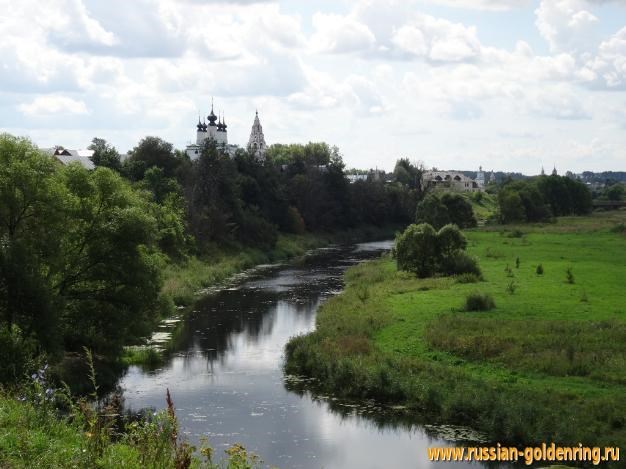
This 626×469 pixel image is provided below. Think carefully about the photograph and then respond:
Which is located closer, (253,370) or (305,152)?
(253,370)

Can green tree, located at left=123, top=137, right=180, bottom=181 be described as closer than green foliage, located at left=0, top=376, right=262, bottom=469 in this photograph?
No

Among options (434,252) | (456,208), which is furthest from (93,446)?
(456,208)

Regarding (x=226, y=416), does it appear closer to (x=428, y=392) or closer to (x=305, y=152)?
(x=428, y=392)

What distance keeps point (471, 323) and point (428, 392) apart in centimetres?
1082

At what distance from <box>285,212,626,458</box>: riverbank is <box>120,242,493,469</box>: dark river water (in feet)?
5.05

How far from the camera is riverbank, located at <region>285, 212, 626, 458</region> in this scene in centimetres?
2459

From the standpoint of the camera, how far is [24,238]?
2961 cm

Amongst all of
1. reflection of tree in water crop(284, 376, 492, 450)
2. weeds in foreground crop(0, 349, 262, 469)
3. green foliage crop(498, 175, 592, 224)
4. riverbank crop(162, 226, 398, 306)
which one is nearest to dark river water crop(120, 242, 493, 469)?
reflection of tree in water crop(284, 376, 492, 450)

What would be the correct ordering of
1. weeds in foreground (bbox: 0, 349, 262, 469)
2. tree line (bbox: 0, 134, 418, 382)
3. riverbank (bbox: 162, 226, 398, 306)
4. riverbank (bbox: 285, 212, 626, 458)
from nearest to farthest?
1. weeds in foreground (bbox: 0, 349, 262, 469)
2. riverbank (bbox: 285, 212, 626, 458)
3. tree line (bbox: 0, 134, 418, 382)
4. riverbank (bbox: 162, 226, 398, 306)

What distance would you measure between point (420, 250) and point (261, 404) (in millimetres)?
33867

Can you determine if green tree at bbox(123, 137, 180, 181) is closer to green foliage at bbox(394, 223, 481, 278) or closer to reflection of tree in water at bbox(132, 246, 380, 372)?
reflection of tree in water at bbox(132, 246, 380, 372)

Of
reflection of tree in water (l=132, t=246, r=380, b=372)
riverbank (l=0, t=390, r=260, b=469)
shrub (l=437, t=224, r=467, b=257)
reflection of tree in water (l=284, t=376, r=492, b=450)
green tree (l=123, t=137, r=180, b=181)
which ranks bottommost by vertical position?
reflection of tree in water (l=284, t=376, r=492, b=450)


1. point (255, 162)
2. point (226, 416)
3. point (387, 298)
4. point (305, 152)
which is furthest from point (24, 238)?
point (305, 152)

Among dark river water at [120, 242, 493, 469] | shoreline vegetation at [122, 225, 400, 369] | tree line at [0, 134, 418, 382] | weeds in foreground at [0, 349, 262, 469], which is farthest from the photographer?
shoreline vegetation at [122, 225, 400, 369]
